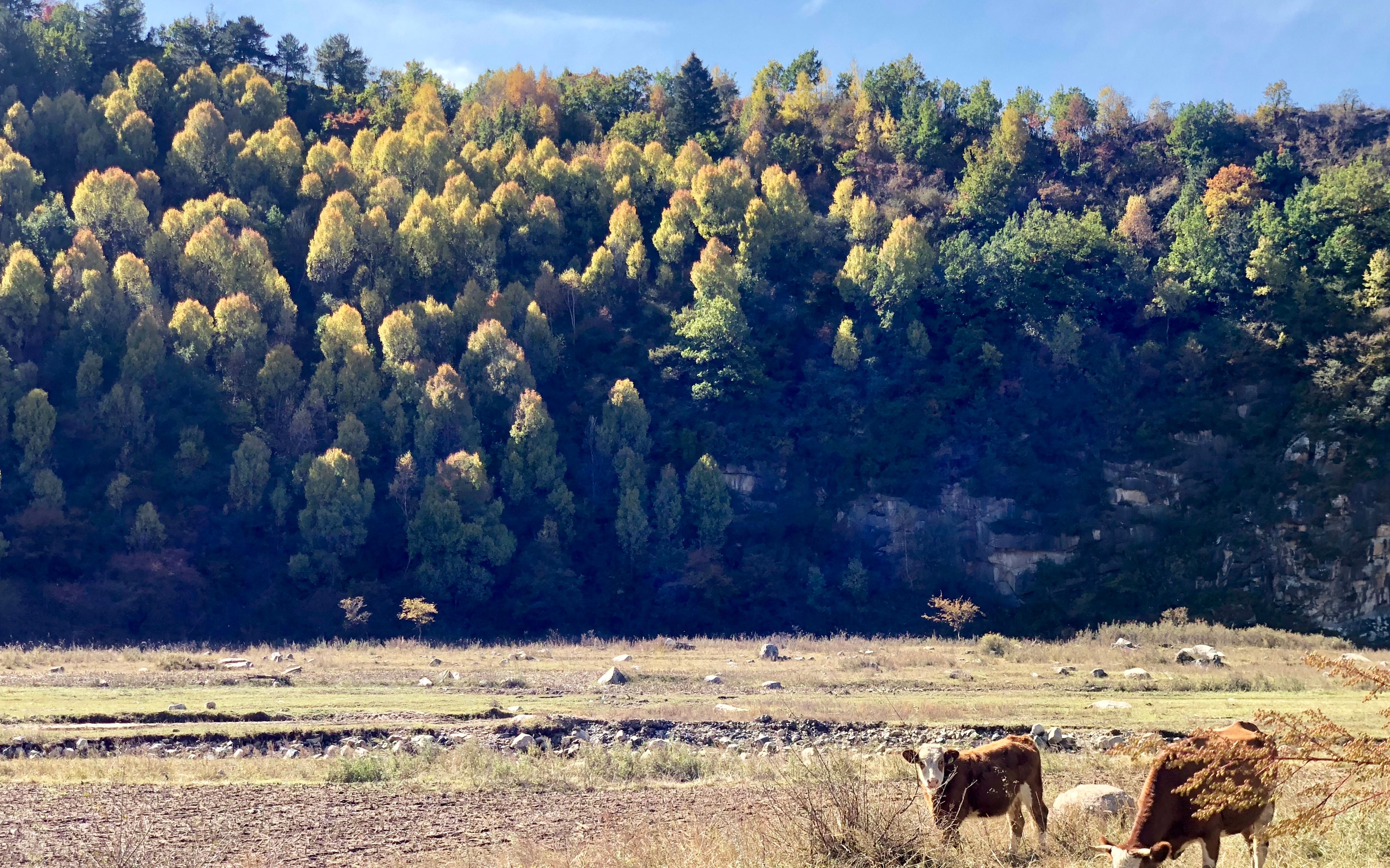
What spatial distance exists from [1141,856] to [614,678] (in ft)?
71.3

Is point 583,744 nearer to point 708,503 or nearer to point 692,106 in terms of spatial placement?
point 708,503

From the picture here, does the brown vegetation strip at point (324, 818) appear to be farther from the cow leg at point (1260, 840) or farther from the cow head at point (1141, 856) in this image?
the cow leg at point (1260, 840)

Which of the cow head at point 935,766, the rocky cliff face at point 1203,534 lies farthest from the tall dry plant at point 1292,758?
the rocky cliff face at point 1203,534

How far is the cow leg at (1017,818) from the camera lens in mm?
11000

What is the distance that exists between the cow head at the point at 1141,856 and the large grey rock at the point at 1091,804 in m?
2.75

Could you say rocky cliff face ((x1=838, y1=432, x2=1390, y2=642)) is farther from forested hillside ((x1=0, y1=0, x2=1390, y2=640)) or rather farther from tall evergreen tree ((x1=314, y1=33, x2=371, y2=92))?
tall evergreen tree ((x1=314, y1=33, x2=371, y2=92))

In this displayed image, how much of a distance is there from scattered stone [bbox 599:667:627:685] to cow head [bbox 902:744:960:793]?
19.1m

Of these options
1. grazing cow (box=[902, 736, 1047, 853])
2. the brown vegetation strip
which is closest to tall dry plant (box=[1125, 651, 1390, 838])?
grazing cow (box=[902, 736, 1047, 853])

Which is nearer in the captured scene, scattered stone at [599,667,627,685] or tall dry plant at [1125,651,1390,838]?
tall dry plant at [1125,651,1390,838]

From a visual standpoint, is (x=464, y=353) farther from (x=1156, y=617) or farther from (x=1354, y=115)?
(x=1354, y=115)

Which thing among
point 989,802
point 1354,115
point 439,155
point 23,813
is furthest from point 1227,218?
point 23,813

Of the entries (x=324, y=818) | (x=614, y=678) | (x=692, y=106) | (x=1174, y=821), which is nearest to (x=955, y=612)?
(x=614, y=678)

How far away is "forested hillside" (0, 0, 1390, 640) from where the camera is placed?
4816cm

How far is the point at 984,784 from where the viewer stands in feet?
35.6
